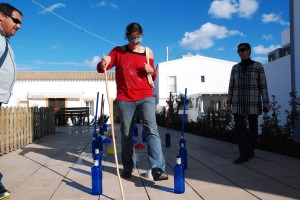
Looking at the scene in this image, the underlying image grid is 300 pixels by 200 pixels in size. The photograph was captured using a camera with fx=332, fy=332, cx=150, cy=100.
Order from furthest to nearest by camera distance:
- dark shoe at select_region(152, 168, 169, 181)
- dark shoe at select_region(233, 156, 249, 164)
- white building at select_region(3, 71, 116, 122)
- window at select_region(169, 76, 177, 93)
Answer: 1. white building at select_region(3, 71, 116, 122)
2. window at select_region(169, 76, 177, 93)
3. dark shoe at select_region(233, 156, 249, 164)
4. dark shoe at select_region(152, 168, 169, 181)

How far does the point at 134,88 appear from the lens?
4121 millimetres

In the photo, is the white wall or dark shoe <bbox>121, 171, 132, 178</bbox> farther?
the white wall

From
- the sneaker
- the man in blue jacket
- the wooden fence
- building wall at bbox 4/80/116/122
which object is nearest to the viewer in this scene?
the man in blue jacket

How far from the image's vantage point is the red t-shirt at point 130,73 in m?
4.11

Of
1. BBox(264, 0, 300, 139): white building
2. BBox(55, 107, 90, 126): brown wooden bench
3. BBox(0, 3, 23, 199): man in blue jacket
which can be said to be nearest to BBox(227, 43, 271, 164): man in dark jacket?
BBox(264, 0, 300, 139): white building

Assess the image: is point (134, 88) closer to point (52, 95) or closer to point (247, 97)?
point (247, 97)

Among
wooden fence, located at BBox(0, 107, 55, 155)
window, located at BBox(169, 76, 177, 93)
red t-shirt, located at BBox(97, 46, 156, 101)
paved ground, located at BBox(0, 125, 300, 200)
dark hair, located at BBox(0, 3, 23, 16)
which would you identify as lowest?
paved ground, located at BBox(0, 125, 300, 200)

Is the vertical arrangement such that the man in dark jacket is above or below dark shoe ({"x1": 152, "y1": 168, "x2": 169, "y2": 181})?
above

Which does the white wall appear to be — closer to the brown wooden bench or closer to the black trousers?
the black trousers

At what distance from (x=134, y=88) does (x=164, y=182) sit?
1192mm

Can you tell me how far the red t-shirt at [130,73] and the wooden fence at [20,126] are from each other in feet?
12.2

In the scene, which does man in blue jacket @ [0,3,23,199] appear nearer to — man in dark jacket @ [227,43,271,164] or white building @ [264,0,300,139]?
man in dark jacket @ [227,43,271,164]

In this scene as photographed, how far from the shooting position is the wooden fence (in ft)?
22.6

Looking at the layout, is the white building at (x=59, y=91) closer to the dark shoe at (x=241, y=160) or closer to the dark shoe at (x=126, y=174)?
the dark shoe at (x=241, y=160)
